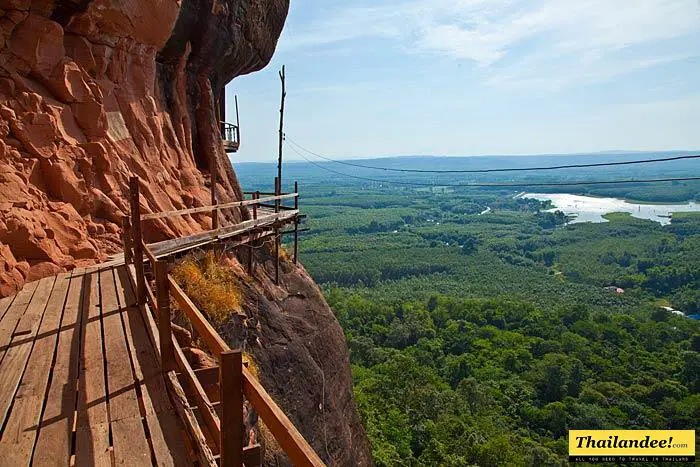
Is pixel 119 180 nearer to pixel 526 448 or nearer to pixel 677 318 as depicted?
pixel 526 448

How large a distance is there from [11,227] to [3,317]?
1.98 m

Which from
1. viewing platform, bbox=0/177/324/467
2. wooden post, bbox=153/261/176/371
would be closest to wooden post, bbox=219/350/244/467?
viewing platform, bbox=0/177/324/467

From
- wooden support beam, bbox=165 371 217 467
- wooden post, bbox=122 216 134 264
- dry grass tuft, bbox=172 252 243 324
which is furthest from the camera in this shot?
dry grass tuft, bbox=172 252 243 324

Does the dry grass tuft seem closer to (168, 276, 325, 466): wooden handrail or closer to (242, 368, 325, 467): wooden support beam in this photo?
(168, 276, 325, 466): wooden handrail

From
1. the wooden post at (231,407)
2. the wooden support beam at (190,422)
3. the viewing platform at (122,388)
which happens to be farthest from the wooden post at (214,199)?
the wooden post at (231,407)

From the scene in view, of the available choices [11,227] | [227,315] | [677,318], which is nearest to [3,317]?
[11,227]

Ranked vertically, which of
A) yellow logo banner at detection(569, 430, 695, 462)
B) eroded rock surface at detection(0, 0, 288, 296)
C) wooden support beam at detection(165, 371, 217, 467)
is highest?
eroded rock surface at detection(0, 0, 288, 296)

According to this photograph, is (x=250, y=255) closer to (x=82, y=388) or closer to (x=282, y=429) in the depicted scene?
(x=82, y=388)

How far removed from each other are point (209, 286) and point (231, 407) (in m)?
6.45

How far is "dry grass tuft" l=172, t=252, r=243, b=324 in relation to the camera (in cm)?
→ 800

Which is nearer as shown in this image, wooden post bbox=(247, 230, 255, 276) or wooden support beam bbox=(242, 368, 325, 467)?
wooden support beam bbox=(242, 368, 325, 467)

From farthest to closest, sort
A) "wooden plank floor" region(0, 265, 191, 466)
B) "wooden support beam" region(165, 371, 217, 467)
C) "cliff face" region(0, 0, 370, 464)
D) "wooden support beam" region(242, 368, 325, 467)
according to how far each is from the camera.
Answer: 1. "cliff face" region(0, 0, 370, 464)
2. "wooden plank floor" region(0, 265, 191, 466)
3. "wooden support beam" region(165, 371, 217, 467)
4. "wooden support beam" region(242, 368, 325, 467)

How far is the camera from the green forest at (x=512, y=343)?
31.8 metres

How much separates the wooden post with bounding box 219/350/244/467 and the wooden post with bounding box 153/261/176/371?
191 cm
